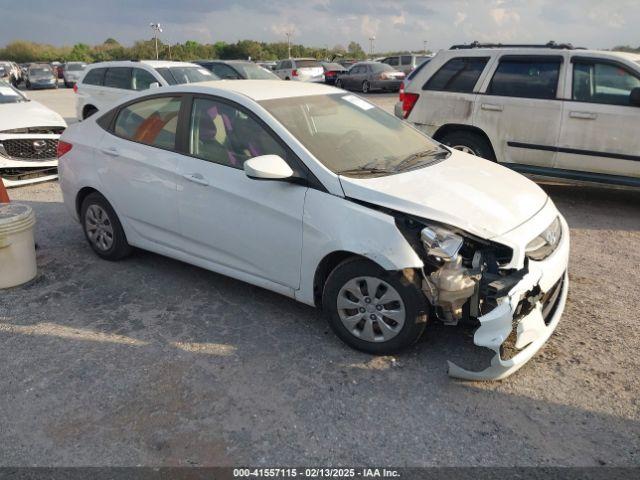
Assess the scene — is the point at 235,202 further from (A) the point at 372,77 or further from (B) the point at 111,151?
(A) the point at 372,77

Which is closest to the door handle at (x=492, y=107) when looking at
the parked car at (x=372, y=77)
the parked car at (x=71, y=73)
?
the parked car at (x=372, y=77)

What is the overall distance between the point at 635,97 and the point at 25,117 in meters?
8.08

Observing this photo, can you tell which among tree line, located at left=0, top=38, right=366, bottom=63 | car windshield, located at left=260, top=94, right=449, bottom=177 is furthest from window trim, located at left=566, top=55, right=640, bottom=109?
tree line, located at left=0, top=38, right=366, bottom=63

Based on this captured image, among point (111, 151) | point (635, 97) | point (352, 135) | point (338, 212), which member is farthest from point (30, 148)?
point (635, 97)

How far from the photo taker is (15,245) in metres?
4.37

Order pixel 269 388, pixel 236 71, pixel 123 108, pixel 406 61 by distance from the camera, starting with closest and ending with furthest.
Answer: pixel 269 388 < pixel 123 108 < pixel 236 71 < pixel 406 61

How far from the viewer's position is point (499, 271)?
310 centimetres

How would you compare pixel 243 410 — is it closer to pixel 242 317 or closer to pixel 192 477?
pixel 192 477

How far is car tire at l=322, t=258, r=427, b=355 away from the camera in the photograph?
3168 millimetres

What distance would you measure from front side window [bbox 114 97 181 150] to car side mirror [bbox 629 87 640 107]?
4.92 meters

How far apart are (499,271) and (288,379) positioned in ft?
4.60

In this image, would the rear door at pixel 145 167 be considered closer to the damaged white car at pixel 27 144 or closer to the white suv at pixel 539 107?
the damaged white car at pixel 27 144

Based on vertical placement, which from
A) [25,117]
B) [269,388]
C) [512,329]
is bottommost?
[269,388]

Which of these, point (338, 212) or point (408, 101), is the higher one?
point (408, 101)
